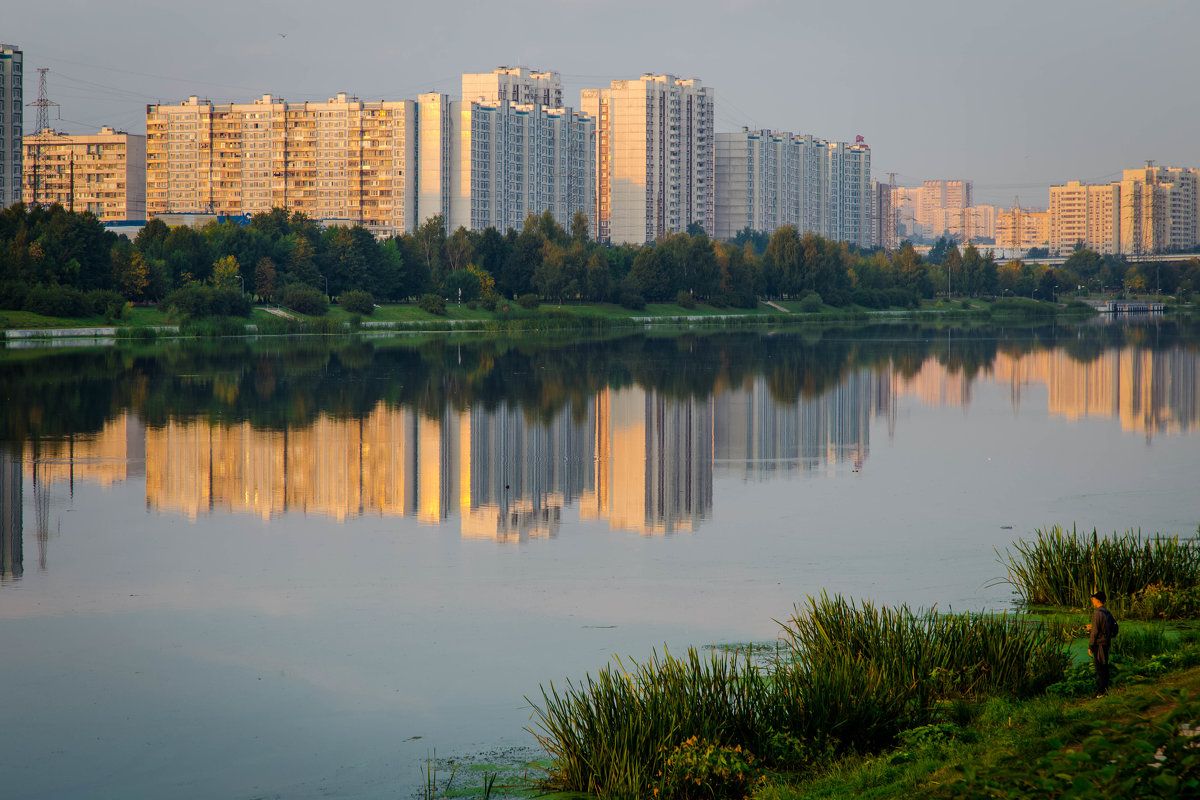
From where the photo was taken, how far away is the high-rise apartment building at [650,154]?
Answer: 181 metres

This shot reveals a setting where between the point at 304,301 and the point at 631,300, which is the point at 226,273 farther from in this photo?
the point at 631,300

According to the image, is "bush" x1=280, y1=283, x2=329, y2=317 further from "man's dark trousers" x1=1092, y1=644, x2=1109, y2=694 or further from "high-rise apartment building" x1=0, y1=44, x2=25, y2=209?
"man's dark trousers" x1=1092, y1=644, x2=1109, y2=694

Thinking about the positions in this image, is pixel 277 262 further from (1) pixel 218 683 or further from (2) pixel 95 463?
(1) pixel 218 683

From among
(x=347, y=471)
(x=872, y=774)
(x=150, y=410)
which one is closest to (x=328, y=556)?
(x=347, y=471)

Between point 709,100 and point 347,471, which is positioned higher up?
point 709,100

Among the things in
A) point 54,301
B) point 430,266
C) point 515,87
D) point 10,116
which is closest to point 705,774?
point 54,301

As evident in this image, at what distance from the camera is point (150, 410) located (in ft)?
107

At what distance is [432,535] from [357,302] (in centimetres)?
7454

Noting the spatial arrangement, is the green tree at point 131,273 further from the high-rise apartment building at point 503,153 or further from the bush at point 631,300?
the high-rise apartment building at point 503,153

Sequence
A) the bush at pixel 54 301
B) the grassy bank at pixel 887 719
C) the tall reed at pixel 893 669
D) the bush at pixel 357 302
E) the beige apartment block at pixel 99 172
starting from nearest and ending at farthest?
the grassy bank at pixel 887 719 → the tall reed at pixel 893 669 → the bush at pixel 54 301 → the bush at pixel 357 302 → the beige apartment block at pixel 99 172

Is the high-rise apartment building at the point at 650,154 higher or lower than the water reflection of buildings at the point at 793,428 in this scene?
higher

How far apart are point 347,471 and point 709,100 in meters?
176

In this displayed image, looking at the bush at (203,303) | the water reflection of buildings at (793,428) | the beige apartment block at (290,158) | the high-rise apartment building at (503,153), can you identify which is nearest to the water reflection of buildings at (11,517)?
the water reflection of buildings at (793,428)

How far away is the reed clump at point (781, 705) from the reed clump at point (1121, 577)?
258cm
